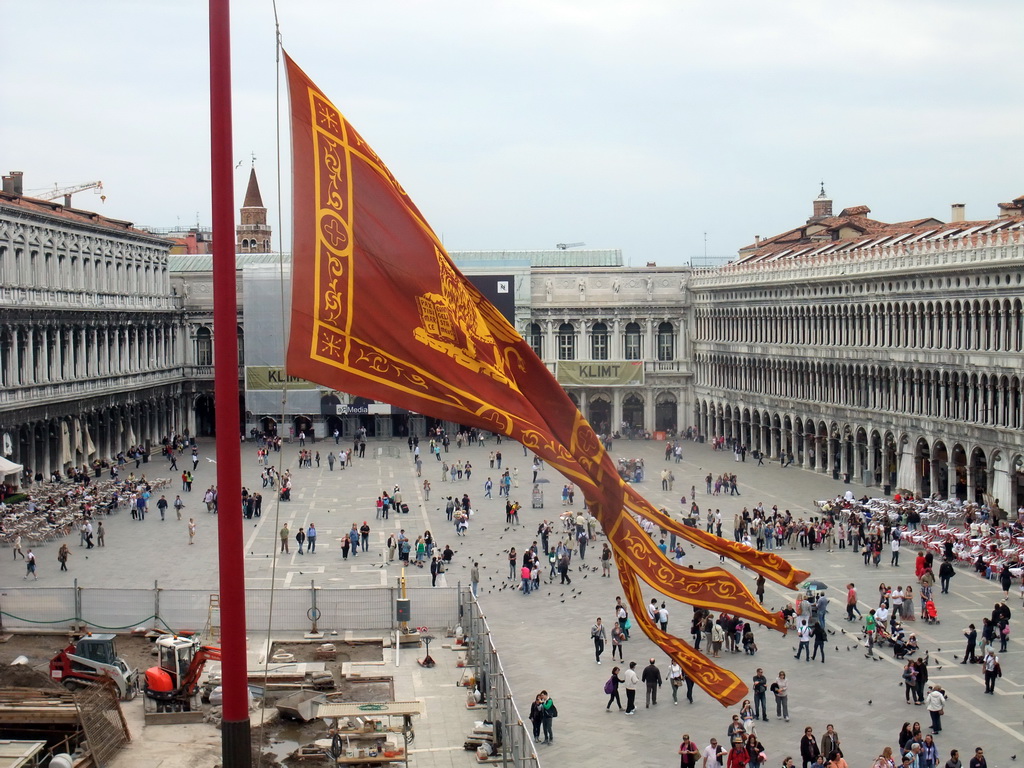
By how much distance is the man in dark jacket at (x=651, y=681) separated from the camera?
2472 centimetres

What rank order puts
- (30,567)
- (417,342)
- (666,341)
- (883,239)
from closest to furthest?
(417,342)
(30,567)
(883,239)
(666,341)

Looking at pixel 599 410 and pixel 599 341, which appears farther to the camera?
pixel 599 341

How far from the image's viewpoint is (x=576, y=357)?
85000 mm

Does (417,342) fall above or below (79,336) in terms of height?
below

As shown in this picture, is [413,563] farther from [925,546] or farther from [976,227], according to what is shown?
[976,227]

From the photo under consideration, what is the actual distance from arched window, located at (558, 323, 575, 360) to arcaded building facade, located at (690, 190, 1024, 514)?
1004cm

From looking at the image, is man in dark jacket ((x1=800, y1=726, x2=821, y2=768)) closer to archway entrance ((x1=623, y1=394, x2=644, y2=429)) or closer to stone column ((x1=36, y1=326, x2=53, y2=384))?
stone column ((x1=36, y1=326, x2=53, y2=384))

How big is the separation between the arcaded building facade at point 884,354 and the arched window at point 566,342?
10.0 metres

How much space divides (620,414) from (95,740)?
64664mm

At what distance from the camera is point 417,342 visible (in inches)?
404

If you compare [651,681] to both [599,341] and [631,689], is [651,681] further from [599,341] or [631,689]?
[599,341]

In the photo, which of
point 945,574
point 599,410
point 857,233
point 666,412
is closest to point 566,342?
point 599,410

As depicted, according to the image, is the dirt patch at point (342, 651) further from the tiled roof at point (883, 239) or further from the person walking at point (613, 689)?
the tiled roof at point (883, 239)

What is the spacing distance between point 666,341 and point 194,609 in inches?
2304
